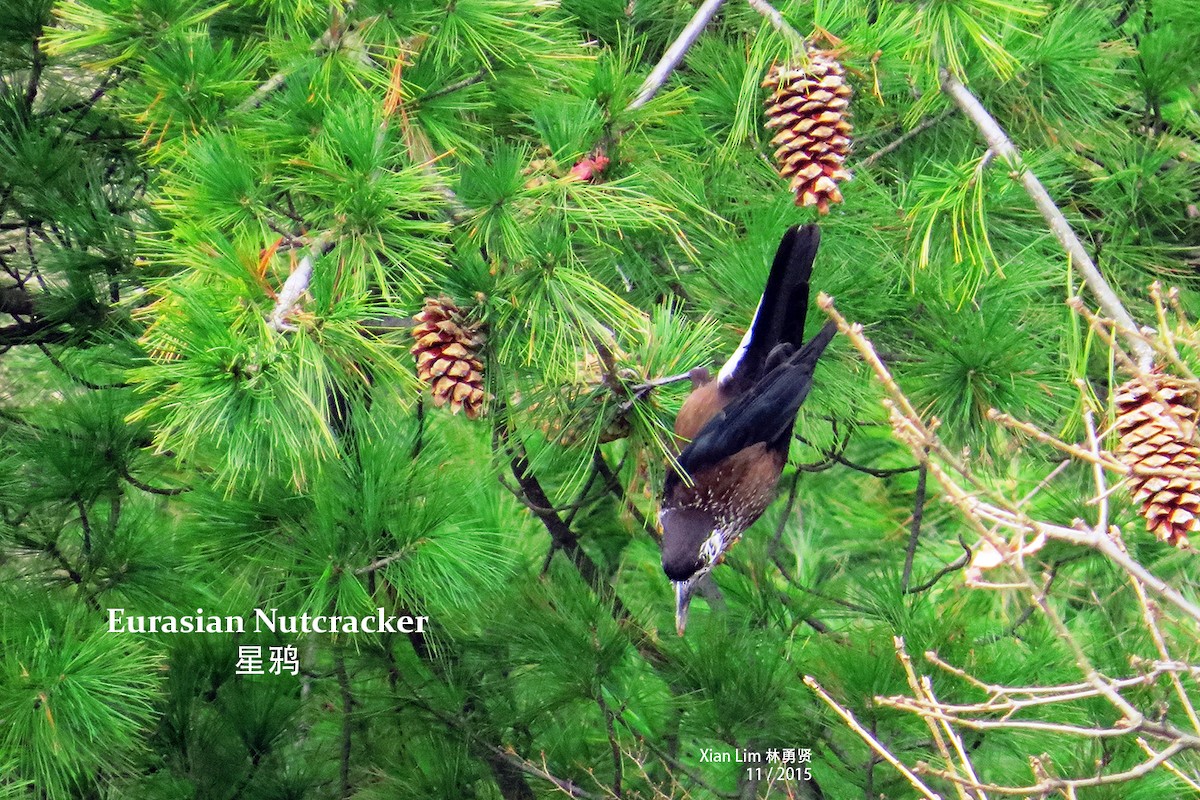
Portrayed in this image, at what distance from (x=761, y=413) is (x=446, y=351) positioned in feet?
1.91

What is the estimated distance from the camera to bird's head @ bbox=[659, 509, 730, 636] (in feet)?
6.54

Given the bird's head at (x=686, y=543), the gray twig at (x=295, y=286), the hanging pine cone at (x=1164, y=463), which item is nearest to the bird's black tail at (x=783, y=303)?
the bird's head at (x=686, y=543)

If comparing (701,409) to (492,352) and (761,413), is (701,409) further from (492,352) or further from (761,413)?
(492,352)

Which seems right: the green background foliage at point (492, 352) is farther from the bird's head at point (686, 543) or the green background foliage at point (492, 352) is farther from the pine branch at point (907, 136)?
the bird's head at point (686, 543)

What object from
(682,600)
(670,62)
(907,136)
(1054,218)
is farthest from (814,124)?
(682,600)

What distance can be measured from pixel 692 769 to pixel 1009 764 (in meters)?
0.65

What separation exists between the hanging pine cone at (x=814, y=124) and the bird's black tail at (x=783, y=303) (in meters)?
0.09

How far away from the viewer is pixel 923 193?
168cm

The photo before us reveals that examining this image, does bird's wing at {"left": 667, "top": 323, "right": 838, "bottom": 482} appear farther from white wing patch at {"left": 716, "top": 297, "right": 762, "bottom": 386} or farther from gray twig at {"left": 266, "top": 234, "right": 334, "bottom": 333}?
gray twig at {"left": 266, "top": 234, "right": 334, "bottom": 333}

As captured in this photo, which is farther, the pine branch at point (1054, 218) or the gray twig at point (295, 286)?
the pine branch at point (1054, 218)

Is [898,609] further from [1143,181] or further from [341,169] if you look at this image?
[341,169]

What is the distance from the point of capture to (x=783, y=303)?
1858 millimetres

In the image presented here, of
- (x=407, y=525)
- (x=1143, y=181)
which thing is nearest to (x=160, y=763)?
(x=407, y=525)

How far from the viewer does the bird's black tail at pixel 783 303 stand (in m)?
1.80
